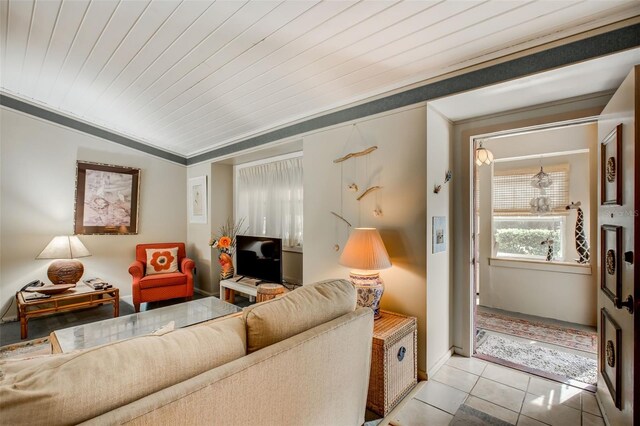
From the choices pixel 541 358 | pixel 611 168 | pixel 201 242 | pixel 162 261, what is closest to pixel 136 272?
pixel 162 261

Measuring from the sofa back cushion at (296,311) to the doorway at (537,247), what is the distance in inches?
71.4

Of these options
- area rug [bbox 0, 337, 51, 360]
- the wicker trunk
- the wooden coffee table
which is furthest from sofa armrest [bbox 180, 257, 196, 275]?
the wicker trunk

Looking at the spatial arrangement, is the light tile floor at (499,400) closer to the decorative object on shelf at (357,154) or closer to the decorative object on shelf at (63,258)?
the decorative object on shelf at (357,154)

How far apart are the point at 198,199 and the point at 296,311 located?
4232 mm

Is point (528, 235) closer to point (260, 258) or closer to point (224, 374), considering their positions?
point (260, 258)

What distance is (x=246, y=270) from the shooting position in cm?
404

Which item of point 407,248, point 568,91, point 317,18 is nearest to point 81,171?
point 317,18

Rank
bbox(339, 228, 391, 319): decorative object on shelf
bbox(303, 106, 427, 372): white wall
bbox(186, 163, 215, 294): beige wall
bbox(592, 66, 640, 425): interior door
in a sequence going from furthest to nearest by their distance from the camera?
bbox(186, 163, 215, 294): beige wall
bbox(303, 106, 427, 372): white wall
bbox(339, 228, 391, 319): decorative object on shelf
bbox(592, 66, 640, 425): interior door

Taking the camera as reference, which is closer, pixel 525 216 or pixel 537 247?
pixel 537 247

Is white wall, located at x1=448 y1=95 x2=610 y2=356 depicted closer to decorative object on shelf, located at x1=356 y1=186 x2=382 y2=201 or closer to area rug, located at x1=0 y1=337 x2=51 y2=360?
decorative object on shelf, located at x1=356 y1=186 x2=382 y2=201

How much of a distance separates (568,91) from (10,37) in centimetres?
435

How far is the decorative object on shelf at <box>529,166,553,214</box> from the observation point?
12.7ft

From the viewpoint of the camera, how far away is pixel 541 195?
399 cm

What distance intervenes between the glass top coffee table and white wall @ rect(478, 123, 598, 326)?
3.35 metres
